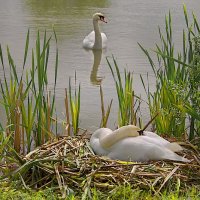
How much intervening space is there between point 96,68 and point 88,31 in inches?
156

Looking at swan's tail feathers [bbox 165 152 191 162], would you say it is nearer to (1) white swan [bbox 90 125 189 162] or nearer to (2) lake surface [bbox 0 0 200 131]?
(1) white swan [bbox 90 125 189 162]

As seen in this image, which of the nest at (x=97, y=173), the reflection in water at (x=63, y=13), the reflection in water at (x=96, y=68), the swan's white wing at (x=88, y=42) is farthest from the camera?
the reflection in water at (x=63, y=13)

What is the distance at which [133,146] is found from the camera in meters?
3.59

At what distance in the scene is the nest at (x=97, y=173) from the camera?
10.4 ft

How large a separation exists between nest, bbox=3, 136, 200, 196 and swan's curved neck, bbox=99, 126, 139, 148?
0.60 feet

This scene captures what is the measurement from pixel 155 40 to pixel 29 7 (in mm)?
6116

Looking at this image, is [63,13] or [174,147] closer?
[174,147]

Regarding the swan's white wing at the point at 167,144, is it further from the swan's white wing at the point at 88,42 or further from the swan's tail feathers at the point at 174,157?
the swan's white wing at the point at 88,42

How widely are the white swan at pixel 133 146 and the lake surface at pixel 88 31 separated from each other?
5.66 ft

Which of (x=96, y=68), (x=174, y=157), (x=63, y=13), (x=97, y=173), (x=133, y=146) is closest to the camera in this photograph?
(x=97, y=173)

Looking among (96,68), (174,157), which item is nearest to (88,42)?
(96,68)

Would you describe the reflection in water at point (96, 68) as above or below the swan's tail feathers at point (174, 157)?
below

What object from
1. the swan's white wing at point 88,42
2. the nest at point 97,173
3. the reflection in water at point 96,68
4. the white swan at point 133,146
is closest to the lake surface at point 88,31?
the reflection in water at point 96,68

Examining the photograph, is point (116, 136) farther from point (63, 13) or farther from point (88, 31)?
point (63, 13)
